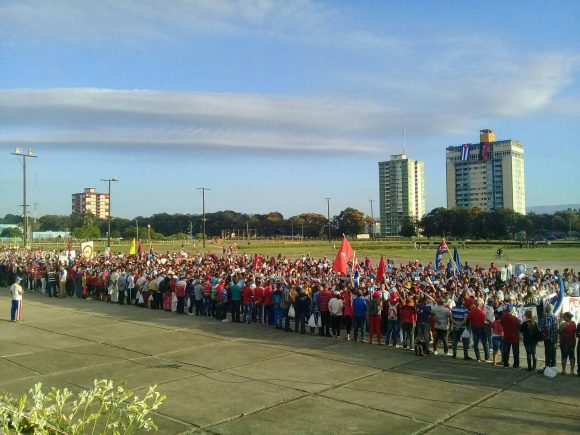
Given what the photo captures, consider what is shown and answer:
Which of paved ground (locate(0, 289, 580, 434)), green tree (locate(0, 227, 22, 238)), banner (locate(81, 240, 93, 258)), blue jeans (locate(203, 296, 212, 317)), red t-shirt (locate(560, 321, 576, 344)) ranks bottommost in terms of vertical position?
paved ground (locate(0, 289, 580, 434))

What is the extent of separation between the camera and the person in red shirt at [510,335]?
12023mm

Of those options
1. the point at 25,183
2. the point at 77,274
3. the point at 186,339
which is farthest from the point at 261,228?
the point at 186,339

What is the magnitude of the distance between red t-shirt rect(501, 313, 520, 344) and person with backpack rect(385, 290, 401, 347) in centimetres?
307

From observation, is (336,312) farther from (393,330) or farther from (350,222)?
(350,222)

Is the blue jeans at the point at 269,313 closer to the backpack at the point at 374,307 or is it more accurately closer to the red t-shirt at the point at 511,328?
the backpack at the point at 374,307

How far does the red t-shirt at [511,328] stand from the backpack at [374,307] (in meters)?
3.77

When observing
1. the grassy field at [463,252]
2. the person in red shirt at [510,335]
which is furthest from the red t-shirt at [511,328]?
the grassy field at [463,252]

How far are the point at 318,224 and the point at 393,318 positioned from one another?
15183 centimetres

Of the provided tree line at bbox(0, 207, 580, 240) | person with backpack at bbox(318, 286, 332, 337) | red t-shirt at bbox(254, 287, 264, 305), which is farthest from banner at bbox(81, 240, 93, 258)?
tree line at bbox(0, 207, 580, 240)

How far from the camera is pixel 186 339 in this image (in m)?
15.9

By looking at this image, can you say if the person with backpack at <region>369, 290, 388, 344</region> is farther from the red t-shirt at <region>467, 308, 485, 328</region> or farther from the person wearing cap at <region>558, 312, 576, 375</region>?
the person wearing cap at <region>558, 312, 576, 375</region>

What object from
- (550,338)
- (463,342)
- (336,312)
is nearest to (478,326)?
(463,342)

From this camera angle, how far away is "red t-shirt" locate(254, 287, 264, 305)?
60.8ft

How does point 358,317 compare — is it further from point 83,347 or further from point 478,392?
point 83,347
